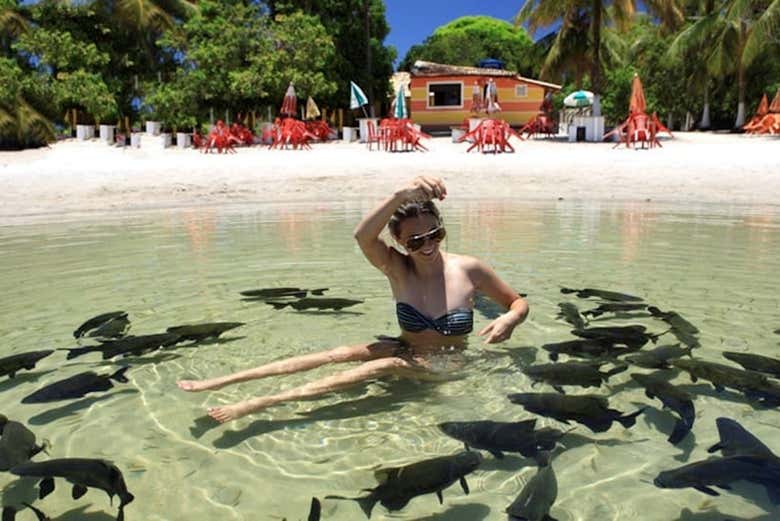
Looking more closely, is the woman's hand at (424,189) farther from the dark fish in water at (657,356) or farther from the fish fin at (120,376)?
the fish fin at (120,376)

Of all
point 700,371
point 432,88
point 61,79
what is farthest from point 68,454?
point 432,88

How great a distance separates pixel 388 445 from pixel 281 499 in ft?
2.09

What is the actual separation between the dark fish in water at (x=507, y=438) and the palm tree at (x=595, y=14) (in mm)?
24106

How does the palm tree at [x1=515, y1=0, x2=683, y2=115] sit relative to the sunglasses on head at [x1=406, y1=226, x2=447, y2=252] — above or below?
above

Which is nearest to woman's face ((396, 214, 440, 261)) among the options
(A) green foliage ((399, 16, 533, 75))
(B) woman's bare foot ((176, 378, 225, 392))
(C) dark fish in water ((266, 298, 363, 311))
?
(B) woman's bare foot ((176, 378, 225, 392))

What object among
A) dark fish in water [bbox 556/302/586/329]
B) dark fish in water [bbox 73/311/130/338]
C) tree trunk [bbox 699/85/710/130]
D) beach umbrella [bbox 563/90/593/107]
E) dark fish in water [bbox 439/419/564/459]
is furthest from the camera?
beach umbrella [bbox 563/90/593/107]

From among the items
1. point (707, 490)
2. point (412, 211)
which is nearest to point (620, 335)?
point (412, 211)

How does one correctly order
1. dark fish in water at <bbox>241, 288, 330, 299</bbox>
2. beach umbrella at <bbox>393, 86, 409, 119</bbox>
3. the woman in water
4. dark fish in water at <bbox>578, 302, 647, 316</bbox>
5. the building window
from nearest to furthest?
the woman in water
dark fish in water at <bbox>578, 302, 647, 316</bbox>
dark fish in water at <bbox>241, 288, 330, 299</bbox>
beach umbrella at <bbox>393, 86, 409, 119</bbox>
the building window

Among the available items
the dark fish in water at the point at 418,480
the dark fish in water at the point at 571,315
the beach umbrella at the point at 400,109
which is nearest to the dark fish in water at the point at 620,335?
the dark fish in water at the point at 571,315

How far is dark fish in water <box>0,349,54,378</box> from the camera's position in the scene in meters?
4.13

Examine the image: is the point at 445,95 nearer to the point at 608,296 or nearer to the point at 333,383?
the point at 608,296

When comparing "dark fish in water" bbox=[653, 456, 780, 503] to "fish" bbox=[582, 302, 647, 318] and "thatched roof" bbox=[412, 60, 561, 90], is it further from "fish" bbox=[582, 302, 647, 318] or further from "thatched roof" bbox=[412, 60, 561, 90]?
"thatched roof" bbox=[412, 60, 561, 90]

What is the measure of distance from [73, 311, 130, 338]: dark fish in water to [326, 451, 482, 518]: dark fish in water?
279 cm

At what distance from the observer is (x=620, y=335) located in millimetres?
4473
